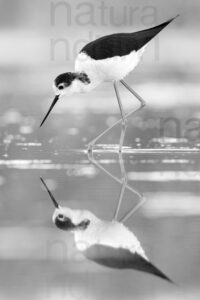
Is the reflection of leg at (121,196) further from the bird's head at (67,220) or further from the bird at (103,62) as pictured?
the bird at (103,62)

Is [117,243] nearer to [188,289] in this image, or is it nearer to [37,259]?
[37,259]

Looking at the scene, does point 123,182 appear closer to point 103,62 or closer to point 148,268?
point 103,62

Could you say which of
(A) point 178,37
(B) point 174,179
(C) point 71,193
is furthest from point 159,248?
(A) point 178,37

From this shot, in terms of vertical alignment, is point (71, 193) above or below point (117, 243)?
below

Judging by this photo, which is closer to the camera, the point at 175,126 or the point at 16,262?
the point at 16,262

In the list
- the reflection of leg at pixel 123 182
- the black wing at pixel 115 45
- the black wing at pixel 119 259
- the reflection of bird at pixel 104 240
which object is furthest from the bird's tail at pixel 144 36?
the black wing at pixel 119 259

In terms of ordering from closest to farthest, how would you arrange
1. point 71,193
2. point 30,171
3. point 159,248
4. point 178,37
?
1. point 159,248
2. point 71,193
3. point 30,171
4. point 178,37
